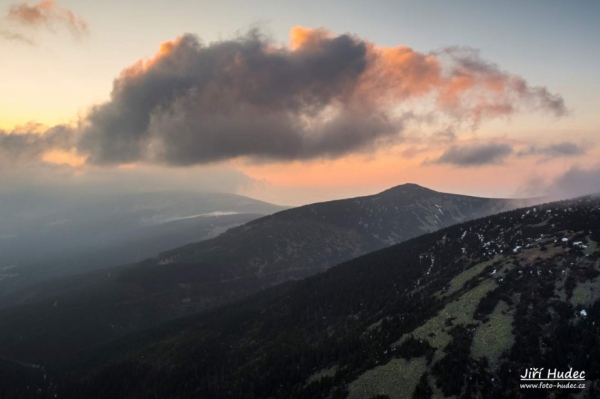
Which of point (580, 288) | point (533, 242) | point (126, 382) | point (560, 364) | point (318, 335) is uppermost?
point (533, 242)

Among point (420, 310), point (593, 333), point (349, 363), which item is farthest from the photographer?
point (420, 310)

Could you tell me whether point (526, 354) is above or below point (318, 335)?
above

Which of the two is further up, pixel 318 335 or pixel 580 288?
pixel 580 288

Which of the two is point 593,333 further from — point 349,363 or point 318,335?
point 318,335

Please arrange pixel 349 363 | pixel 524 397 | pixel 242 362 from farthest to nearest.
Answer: pixel 242 362
pixel 349 363
pixel 524 397

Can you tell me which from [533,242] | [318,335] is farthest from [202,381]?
[533,242]

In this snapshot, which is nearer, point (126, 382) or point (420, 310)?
point (420, 310)

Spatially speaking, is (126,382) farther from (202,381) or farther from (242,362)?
(242,362)

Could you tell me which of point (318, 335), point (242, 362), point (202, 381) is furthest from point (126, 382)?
point (318, 335)

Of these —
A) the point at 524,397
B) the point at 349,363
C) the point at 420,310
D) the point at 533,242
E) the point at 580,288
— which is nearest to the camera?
the point at 524,397
